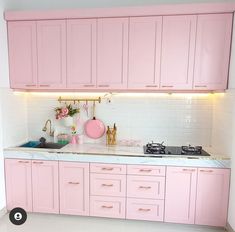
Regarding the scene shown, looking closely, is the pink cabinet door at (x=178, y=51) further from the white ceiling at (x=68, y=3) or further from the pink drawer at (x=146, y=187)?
the pink drawer at (x=146, y=187)

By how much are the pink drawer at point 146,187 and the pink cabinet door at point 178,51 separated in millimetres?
1065

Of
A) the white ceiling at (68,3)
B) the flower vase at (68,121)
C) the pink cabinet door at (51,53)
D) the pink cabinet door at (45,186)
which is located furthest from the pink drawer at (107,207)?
the white ceiling at (68,3)

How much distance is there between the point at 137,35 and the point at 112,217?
6.98ft

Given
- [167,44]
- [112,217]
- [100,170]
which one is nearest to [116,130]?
[100,170]

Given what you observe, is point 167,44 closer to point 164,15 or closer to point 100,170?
point 164,15

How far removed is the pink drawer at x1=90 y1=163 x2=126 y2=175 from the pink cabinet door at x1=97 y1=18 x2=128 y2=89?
916mm

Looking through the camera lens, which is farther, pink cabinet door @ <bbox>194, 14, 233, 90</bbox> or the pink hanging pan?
the pink hanging pan

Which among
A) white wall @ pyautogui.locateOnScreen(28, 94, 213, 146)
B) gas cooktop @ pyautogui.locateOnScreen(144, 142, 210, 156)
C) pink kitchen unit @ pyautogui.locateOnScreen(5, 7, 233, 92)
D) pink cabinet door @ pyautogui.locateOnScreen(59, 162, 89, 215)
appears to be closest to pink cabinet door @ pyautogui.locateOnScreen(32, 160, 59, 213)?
pink cabinet door @ pyautogui.locateOnScreen(59, 162, 89, 215)

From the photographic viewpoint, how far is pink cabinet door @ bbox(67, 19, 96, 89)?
101 inches

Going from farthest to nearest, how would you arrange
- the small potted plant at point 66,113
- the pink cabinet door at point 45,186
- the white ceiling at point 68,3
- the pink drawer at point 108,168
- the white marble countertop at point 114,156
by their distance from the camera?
the small potted plant at point 66,113, the white ceiling at point 68,3, the pink cabinet door at point 45,186, the pink drawer at point 108,168, the white marble countertop at point 114,156

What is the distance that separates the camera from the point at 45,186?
2.59 meters

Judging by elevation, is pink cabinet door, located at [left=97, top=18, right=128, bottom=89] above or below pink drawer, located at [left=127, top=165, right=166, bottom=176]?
above

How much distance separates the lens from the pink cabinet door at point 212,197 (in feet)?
7.67

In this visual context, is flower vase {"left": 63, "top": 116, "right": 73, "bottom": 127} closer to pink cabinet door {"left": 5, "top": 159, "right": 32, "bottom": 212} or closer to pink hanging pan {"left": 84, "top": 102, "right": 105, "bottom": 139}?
pink hanging pan {"left": 84, "top": 102, "right": 105, "bottom": 139}
